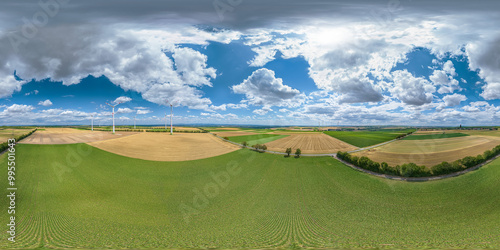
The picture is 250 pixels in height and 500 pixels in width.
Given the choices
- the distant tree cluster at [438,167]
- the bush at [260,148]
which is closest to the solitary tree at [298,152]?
the bush at [260,148]

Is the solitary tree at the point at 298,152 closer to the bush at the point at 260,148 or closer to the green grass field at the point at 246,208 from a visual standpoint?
the green grass field at the point at 246,208

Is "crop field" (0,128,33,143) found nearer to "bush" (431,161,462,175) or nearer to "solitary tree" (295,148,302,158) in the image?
"solitary tree" (295,148,302,158)

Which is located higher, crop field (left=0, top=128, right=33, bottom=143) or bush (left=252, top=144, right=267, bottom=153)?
crop field (left=0, top=128, right=33, bottom=143)

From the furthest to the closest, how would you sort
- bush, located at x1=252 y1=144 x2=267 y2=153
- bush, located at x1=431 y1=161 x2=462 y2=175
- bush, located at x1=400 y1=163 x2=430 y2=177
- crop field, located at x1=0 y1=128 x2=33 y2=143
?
crop field, located at x1=0 y1=128 x2=33 y2=143 → bush, located at x1=252 y1=144 x2=267 y2=153 → bush, located at x1=400 y1=163 x2=430 y2=177 → bush, located at x1=431 y1=161 x2=462 y2=175

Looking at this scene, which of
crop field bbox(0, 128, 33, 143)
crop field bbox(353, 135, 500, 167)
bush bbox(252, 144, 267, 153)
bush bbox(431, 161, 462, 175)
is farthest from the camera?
crop field bbox(0, 128, 33, 143)

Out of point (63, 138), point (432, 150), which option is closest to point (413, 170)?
point (432, 150)

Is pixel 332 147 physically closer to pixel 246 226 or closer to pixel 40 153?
pixel 246 226

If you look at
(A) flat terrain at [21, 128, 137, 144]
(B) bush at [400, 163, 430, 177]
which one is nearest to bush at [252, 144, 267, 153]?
(B) bush at [400, 163, 430, 177]

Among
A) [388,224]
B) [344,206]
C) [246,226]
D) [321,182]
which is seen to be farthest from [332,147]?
[246,226]
